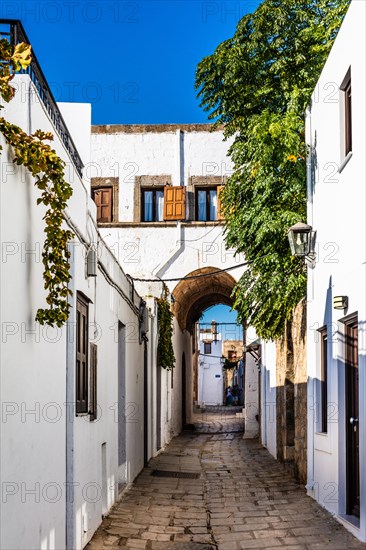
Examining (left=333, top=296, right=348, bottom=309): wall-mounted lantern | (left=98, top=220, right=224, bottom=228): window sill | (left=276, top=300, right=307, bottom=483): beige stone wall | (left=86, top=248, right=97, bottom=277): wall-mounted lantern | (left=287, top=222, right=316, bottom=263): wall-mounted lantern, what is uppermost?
(left=98, top=220, right=224, bottom=228): window sill

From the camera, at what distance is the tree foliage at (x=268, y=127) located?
45.1 feet

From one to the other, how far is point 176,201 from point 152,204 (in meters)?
1.09

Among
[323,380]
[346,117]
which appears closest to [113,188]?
[323,380]

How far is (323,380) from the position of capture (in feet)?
35.5

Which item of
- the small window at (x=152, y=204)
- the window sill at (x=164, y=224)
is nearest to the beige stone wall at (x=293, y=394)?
the window sill at (x=164, y=224)

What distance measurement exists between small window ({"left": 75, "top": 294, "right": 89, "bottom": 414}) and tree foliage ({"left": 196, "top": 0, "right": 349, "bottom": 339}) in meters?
5.63

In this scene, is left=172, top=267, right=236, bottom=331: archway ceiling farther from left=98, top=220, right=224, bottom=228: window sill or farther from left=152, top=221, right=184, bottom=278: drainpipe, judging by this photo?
left=98, top=220, right=224, bottom=228: window sill

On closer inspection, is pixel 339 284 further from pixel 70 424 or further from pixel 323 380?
pixel 70 424

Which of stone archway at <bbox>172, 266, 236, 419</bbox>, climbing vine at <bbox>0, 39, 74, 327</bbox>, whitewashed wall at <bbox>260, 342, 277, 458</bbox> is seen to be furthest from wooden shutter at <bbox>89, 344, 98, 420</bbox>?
stone archway at <bbox>172, 266, 236, 419</bbox>

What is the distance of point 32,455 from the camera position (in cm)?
588

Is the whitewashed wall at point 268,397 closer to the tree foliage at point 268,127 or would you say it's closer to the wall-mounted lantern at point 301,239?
the tree foliage at point 268,127

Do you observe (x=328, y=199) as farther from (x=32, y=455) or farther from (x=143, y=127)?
(x=143, y=127)

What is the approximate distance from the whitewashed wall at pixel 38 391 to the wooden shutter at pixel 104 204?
632 inches

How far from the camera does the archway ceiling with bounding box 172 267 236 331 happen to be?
25875 mm
